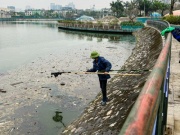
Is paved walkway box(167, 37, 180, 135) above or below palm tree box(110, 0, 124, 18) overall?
below

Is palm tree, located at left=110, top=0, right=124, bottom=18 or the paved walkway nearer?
the paved walkway

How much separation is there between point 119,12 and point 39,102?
107m

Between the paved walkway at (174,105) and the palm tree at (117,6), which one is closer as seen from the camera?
the paved walkway at (174,105)

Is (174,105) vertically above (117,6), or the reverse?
(117,6)

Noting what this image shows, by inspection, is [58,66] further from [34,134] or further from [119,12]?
[119,12]

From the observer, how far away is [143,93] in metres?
1.26

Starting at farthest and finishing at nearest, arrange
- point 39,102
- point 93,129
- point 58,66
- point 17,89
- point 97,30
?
point 97,30, point 58,66, point 17,89, point 39,102, point 93,129

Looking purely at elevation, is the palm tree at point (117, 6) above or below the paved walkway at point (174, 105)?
above

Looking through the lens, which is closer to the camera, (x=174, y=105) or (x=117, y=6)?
(x=174, y=105)

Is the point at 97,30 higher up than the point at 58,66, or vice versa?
the point at 97,30

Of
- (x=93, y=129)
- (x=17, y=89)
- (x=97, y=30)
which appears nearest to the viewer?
(x=93, y=129)

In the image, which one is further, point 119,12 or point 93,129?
point 119,12

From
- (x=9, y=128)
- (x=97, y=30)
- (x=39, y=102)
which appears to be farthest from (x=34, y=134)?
A: (x=97, y=30)

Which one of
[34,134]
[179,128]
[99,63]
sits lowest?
[34,134]
